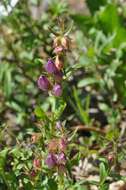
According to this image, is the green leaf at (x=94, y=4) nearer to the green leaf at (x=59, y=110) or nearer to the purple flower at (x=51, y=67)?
the green leaf at (x=59, y=110)

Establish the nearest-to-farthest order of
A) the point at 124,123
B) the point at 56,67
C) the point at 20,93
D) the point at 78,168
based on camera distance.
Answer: the point at 56,67
the point at 78,168
the point at 124,123
the point at 20,93

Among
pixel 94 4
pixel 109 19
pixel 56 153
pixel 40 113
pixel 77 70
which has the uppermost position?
pixel 94 4

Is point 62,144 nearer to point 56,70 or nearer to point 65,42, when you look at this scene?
point 56,70

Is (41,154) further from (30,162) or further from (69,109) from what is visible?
(69,109)

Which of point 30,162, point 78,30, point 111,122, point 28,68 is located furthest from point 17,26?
point 30,162

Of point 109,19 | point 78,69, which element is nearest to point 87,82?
point 78,69

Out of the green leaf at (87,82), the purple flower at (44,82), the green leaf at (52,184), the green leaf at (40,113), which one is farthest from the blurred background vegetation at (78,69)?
the purple flower at (44,82)
